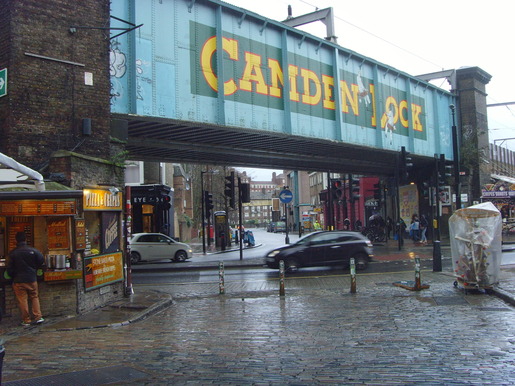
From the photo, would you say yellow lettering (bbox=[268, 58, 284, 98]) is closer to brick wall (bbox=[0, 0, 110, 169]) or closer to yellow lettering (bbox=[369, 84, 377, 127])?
yellow lettering (bbox=[369, 84, 377, 127])

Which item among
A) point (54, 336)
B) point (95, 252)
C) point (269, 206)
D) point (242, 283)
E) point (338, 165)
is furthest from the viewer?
point (269, 206)

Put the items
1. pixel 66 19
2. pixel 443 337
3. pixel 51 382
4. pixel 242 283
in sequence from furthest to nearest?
pixel 242 283 → pixel 66 19 → pixel 443 337 → pixel 51 382

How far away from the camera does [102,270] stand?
10.9m

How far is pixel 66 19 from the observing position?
11.8 m

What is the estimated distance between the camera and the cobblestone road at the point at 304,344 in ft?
18.6

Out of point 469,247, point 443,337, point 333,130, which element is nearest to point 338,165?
point 333,130

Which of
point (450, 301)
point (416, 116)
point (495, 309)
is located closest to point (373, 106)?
point (416, 116)

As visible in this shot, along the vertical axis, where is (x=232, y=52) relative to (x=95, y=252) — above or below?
above

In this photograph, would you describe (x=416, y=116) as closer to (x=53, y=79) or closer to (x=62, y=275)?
(x=53, y=79)

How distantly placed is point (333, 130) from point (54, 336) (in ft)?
52.3

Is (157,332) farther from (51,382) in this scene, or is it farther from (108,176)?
(108,176)

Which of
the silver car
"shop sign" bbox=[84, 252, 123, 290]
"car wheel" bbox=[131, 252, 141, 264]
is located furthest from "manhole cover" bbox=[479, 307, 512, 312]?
"car wheel" bbox=[131, 252, 141, 264]

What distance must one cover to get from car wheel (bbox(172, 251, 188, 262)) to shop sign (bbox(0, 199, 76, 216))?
13.9 meters

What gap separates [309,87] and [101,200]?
39.9 ft
